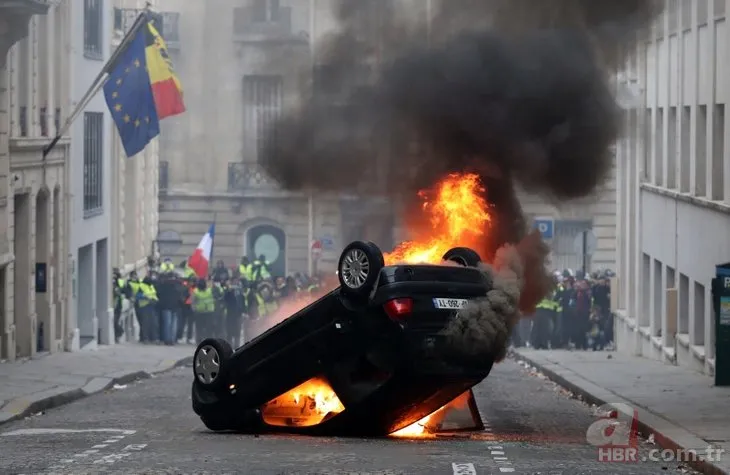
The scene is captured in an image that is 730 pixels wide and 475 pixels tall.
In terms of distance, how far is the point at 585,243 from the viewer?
3531cm

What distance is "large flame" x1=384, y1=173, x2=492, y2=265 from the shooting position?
16.4 metres

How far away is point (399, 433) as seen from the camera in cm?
1552

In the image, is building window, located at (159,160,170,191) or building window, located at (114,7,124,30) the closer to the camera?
building window, located at (114,7,124,30)

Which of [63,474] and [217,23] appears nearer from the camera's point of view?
[63,474]

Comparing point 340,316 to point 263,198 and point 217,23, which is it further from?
point 263,198

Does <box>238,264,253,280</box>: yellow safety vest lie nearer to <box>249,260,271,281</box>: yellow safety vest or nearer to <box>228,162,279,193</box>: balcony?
<box>249,260,271,281</box>: yellow safety vest

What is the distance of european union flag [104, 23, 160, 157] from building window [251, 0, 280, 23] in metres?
4.19

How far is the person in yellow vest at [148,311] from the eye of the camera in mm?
35156

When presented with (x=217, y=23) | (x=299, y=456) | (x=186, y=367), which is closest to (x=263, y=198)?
(x=186, y=367)

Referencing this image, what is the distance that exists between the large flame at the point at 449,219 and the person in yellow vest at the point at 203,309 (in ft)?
59.2

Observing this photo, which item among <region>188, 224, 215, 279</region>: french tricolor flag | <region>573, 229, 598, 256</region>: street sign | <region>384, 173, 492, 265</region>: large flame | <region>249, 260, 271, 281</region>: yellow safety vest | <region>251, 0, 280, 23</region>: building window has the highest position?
<region>251, 0, 280, 23</region>: building window

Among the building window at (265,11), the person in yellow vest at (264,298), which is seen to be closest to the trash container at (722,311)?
the building window at (265,11)

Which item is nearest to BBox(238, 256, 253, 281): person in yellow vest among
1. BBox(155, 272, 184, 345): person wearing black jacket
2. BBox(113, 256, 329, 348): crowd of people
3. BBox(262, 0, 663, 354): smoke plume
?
BBox(113, 256, 329, 348): crowd of people

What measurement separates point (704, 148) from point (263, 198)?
992 centimetres
